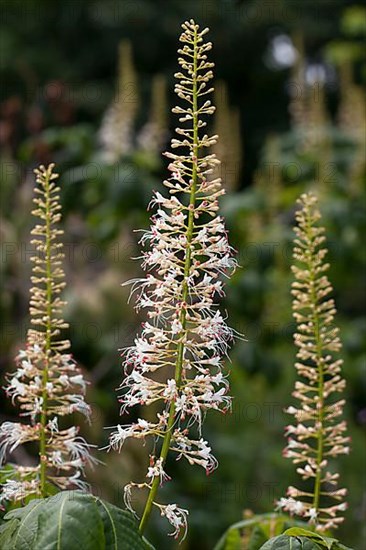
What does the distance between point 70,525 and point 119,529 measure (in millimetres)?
100

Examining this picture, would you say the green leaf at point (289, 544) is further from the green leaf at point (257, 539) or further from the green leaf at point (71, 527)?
the green leaf at point (257, 539)

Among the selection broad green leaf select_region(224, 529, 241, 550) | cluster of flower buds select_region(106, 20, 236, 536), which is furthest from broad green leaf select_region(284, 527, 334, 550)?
broad green leaf select_region(224, 529, 241, 550)

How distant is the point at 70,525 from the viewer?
1.55m

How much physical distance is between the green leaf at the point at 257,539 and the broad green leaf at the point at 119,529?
0.64 meters

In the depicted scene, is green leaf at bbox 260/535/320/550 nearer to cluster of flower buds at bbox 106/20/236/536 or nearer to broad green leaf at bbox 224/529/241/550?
cluster of flower buds at bbox 106/20/236/536

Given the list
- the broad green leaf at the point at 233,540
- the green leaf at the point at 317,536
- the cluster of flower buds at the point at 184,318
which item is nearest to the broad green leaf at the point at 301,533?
the green leaf at the point at 317,536

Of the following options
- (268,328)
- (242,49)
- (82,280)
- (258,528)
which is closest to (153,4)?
(242,49)

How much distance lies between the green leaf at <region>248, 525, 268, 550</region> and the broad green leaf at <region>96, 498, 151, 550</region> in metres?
0.64

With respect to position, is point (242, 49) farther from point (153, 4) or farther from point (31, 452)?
point (31, 452)

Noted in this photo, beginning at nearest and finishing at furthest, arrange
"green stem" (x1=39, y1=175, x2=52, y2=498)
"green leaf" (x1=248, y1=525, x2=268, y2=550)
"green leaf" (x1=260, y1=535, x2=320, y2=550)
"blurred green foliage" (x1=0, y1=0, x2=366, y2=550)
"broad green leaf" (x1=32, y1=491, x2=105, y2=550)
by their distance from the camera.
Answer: "broad green leaf" (x1=32, y1=491, x2=105, y2=550) < "green leaf" (x1=260, y1=535, x2=320, y2=550) < "green stem" (x1=39, y1=175, x2=52, y2=498) < "green leaf" (x1=248, y1=525, x2=268, y2=550) < "blurred green foliage" (x1=0, y1=0, x2=366, y2=550)

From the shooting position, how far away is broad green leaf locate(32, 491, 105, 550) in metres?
1.53

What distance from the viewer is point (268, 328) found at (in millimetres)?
5801

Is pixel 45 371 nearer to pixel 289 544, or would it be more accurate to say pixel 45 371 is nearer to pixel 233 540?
pixel 289 544

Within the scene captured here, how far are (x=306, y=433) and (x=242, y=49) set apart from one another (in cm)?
1379
